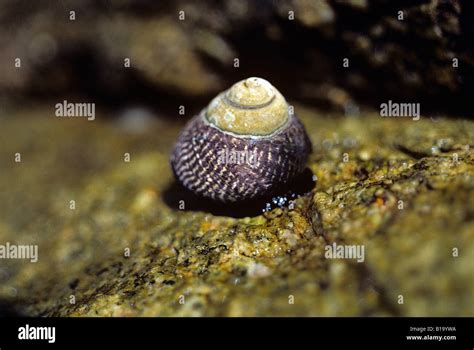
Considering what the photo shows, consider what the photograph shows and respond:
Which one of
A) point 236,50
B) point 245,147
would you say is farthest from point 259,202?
point 236,50

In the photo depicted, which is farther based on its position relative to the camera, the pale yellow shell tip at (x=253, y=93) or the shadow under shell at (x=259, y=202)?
the shadow under shell at (x=259, y=202)

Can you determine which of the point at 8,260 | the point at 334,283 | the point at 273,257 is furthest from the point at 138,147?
the point at 334,283

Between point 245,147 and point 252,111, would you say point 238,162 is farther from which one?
point 252,111

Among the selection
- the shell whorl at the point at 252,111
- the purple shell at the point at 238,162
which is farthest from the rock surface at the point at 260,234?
the shell whorl at the point at 252,111

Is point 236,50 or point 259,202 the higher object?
point 236,50

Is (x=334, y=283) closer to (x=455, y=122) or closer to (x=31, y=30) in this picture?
(x=455, y=122)

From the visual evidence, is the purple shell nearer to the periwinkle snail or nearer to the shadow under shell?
the periwinkle snail

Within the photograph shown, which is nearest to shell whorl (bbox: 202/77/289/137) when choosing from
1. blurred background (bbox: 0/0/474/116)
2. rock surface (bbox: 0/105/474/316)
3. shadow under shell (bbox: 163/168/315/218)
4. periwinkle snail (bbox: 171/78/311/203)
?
periwinkle snail (bbox: 171/78/311/203)

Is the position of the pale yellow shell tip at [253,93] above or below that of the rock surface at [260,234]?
above

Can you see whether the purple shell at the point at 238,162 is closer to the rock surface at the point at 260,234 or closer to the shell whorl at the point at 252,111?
the shell whorl at the point at 252,111
